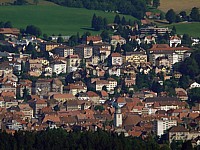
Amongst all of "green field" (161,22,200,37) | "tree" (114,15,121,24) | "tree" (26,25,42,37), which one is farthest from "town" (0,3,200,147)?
"green field" (161,22,200,37)

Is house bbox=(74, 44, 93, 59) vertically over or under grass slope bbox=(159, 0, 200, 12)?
under

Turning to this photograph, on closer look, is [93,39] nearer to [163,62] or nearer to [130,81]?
[163,62]

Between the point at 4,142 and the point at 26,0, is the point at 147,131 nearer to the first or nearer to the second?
the point at 4,142

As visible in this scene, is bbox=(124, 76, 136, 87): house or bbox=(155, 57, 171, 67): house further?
bbox=(155, 57, 171, 67): house

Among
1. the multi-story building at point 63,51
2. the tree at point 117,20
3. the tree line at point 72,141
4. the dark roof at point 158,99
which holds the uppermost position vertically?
the tree line at point 72,141

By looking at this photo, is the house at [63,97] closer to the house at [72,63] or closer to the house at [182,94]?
the house at [182,94]

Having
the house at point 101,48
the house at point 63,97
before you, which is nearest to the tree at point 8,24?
the house at point 101,48

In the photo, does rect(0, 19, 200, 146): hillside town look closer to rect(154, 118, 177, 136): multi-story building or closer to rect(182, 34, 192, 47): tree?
rect(154, 118, 177, 136): multi-story building
